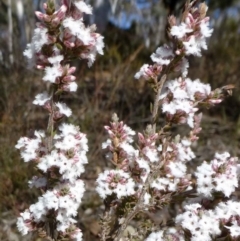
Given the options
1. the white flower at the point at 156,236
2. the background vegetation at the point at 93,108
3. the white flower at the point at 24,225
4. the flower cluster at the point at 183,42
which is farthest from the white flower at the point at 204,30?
the background vegetation at the point at 93,108

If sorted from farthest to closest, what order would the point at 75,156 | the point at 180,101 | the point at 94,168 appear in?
the point at 94,168, the point at 180,101, the point at 75,156

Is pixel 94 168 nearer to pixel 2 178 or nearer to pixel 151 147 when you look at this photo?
pixel 2 178

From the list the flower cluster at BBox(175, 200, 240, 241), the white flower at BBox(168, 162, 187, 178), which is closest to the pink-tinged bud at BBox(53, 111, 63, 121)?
the white flower at BBox(168, 162, 187, 178)

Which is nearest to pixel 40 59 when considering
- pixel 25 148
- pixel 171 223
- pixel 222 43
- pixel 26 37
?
pixel 25 148

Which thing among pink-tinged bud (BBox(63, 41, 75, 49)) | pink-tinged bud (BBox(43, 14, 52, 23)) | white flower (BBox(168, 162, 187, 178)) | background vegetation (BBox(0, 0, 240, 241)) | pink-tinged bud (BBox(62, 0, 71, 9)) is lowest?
white flower (BBox(168, 162, 187, 178))

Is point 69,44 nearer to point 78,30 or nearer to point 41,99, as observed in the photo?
point 78,30

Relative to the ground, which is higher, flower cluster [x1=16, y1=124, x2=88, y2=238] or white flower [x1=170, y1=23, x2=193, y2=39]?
white flower [x1=170, y1=23, x2=193, y2=39]

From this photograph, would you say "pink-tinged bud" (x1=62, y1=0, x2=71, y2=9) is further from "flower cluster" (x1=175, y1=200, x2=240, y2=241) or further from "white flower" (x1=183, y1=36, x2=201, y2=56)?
"flower cluster" (x1=175, y1=200, x2=240, y2=241)
